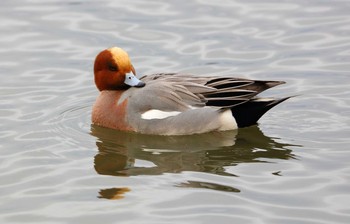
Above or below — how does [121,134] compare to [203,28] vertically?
below

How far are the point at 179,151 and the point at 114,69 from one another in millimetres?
1416

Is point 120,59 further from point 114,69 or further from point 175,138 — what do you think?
point 175,138

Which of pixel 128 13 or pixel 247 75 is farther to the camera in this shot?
pixel 128 13

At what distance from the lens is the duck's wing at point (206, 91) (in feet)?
32.7

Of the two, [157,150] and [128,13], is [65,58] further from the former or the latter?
[157,150]

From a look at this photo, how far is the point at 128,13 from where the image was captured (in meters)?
13.7

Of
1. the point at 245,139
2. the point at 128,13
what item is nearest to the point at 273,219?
the point at 245,139

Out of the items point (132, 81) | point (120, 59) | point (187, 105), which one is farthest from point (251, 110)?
point (120, 59)

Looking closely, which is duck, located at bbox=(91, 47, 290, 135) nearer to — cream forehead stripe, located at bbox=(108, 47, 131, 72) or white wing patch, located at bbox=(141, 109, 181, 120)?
white wing patch, located at bbox=(141, 109, 181, 120)

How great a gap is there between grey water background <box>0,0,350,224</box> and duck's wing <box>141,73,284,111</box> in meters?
0.36

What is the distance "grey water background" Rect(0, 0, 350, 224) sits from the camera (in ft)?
26.3

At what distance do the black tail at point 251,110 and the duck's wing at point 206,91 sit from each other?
88 millimetres

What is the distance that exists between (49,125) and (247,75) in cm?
261

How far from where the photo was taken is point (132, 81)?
10250mm
